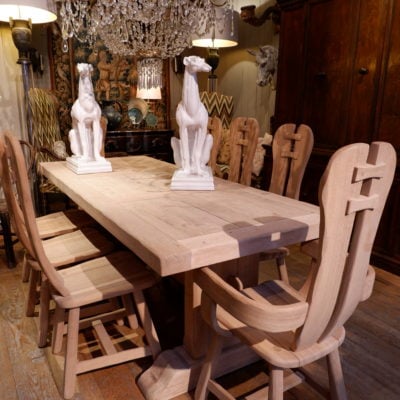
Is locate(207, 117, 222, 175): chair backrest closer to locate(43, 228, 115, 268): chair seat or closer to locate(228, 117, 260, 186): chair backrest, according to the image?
locate(228, 117, 260, 186): chair backrest

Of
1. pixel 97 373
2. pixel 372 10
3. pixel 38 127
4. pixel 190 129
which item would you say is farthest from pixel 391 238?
pixel 38 127

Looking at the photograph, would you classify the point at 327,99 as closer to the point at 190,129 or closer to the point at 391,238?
the point at 391,238

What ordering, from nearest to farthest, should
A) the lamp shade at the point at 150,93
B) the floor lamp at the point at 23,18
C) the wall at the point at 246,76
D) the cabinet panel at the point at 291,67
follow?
the floor lamp at the point at 23,18 < the cabinet panel at the point at 291,67 < the wall at the point at 246,76 < the lamp shade at the point at 150,93

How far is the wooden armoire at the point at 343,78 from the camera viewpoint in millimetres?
2445

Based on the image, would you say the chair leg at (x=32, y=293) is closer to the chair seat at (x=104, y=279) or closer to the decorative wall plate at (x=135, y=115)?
the chair seat at (x=104, y=279)

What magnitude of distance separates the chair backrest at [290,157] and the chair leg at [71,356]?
122 centimetres

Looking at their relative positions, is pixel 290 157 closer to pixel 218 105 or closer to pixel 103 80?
pixel 218 105

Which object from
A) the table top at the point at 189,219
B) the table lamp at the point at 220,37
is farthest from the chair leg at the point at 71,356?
the table lamp at the point at 220,37

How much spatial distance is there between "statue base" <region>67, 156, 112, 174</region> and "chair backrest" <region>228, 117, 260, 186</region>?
79cm

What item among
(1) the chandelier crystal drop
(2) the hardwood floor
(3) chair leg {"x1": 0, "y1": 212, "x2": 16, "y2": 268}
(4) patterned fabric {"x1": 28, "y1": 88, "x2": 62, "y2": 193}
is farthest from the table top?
(1) the chandelier crystal drop

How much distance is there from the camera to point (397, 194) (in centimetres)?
248

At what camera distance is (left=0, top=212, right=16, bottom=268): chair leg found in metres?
2.59

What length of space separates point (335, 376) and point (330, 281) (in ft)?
1.81

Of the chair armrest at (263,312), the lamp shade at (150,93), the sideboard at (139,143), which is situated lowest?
the chair armrest at (263,312)
